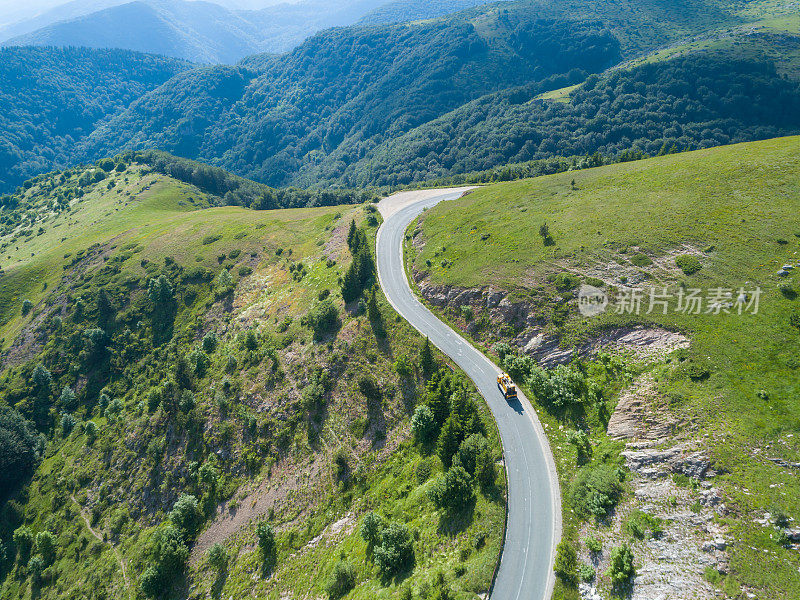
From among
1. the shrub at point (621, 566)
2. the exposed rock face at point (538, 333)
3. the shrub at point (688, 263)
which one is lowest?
the shrub at point (621, 566)

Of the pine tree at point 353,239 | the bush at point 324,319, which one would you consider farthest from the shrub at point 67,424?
the pine tree at point 353,239

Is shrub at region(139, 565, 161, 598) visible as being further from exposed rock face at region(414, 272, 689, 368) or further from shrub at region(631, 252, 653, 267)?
shrub at region(631, 252, 653, 267)

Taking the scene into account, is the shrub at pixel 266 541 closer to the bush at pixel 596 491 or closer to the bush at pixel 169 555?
the bush at pixel 169 555

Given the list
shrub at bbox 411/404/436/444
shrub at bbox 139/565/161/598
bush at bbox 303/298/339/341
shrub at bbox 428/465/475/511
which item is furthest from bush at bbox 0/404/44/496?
shrub at bbox 428/465/475/511

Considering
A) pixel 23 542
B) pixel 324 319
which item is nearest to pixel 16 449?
pixel 23 542

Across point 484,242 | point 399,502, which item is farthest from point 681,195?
point 399,502
